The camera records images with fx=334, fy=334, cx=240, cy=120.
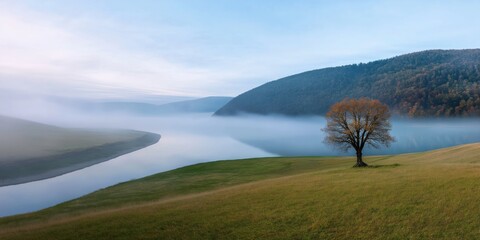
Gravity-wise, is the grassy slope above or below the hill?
below

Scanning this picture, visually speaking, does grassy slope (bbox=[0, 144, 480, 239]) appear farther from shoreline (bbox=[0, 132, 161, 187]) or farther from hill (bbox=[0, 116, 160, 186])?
hill (bbox=[0, 116, 160, 186])

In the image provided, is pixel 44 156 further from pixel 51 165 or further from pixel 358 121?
pixel 358 121

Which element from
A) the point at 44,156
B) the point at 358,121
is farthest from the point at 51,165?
the point at 358,121

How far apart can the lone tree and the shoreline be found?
43894mm

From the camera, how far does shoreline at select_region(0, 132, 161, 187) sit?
50.8 meters

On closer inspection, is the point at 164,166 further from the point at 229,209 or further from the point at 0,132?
the point at 0,132

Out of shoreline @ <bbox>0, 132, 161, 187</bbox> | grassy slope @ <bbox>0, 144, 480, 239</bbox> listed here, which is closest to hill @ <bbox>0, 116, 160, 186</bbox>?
shoreline @ <bbox>0, 132, 161, 187</bbox>

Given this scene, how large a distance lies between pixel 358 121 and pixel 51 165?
5255 cm

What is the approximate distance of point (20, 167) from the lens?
56.2 m

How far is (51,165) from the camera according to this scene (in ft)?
196

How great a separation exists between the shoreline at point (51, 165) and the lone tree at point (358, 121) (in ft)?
144

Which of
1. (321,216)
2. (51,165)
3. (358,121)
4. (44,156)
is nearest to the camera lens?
(321,216)

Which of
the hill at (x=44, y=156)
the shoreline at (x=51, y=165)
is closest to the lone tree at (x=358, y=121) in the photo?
the shoreline at (x=51, y=165)

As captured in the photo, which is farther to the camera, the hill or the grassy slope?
the hill
